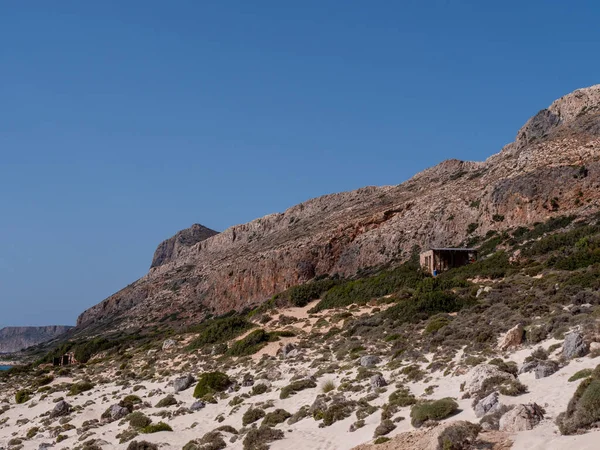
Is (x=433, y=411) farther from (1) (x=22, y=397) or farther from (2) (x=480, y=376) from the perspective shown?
(1) (x=22, y=397)

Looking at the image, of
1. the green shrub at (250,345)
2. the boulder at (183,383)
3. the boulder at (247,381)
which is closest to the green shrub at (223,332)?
the green shrub at (250,345)

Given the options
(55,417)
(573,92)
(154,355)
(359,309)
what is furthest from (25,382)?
(573,92)

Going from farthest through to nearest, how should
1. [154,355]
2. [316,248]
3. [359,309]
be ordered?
[316,248] < [154,355] < [359,309]

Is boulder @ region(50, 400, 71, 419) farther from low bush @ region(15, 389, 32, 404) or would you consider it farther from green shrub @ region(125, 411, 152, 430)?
low bush @ region(15, 389, 32, 404)

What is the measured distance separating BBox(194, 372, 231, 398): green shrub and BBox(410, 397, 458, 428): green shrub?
41.4 feet

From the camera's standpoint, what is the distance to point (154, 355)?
141ft

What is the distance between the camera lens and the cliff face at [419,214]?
155ft

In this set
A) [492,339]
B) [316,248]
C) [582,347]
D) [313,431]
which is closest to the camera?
[582,347]

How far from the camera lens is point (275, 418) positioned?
59.6ft

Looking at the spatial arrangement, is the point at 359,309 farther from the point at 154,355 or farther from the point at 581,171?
the point at 581,171

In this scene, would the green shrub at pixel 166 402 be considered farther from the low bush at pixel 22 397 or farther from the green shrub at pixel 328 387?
the low bush at pixel 22 397

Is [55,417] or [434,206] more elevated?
[434,206]

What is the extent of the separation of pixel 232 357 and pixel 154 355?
12125mm

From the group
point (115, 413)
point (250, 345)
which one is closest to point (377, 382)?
point (115, 413)
